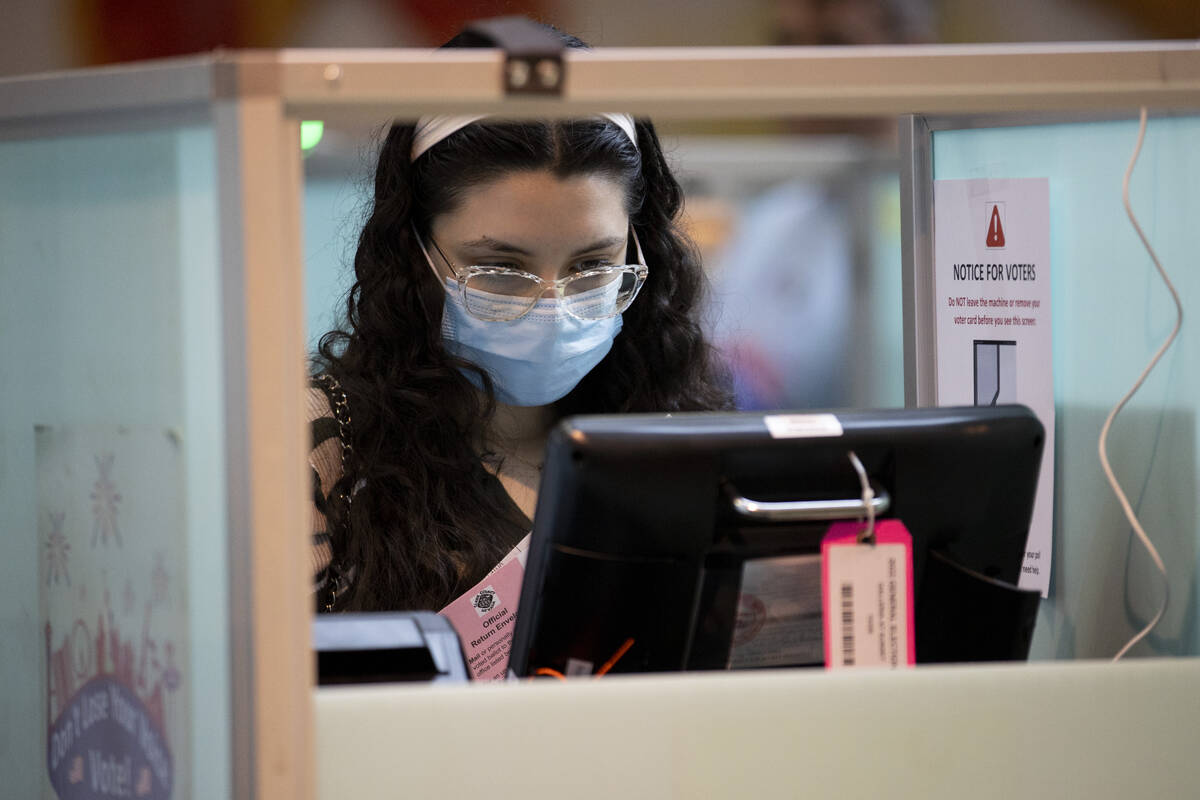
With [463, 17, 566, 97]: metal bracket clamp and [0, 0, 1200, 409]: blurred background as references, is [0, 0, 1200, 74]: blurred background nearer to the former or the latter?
[0, 0, 1200, 409]: blurred background

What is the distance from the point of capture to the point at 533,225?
162 centimetres

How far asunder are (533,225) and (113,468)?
34.3 inches

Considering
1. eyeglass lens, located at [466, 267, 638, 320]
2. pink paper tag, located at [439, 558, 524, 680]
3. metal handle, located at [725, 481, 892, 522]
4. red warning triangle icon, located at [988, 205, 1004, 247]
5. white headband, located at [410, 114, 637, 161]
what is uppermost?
white headband, located at [410, 114, 637, 161]

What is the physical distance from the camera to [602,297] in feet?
5.53

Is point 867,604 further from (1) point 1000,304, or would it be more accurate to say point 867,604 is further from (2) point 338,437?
(2) point 338,437

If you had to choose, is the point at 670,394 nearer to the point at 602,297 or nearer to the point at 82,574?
the point at 602,297

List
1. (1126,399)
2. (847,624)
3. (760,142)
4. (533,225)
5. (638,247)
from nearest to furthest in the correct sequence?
(847,624) → (1126,399) → (533,225) → (638,247) → (760,142)

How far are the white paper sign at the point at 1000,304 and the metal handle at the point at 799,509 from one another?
0.54 metres

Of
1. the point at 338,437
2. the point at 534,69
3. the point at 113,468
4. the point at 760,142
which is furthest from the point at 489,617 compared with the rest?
the point at 760,142

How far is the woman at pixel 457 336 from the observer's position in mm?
1620

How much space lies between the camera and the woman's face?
63.9 inches

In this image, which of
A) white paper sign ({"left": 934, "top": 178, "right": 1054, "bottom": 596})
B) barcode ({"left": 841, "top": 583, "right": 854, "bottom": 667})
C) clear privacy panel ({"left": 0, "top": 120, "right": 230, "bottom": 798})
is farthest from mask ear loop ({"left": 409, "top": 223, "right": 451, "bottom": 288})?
barcode ({"left": 841, "top": 583, "right": 854, "bottom": 667})

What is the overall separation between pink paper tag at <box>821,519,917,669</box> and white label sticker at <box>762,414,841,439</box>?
9 centimetres

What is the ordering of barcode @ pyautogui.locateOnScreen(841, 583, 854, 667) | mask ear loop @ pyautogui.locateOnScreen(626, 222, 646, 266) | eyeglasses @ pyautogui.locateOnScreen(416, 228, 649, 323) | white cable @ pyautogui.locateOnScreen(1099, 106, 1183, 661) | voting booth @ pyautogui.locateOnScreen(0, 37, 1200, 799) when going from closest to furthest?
voting booth @ pyautogui.locateOnScreen(0, 37, 1200, 799)
barcode @ pyautogui.locateOnScreen(841, 583, 854, 667)
white cable @ pyautogui.locateOnScreen(1099, 106, 1183, 661)
eyeglasses @ pyautogui.locateOnScreen(416, 228, 649, 323)
mask ear loop @ pyautogui.locateOnScreen(626, 222, 646, 266)
